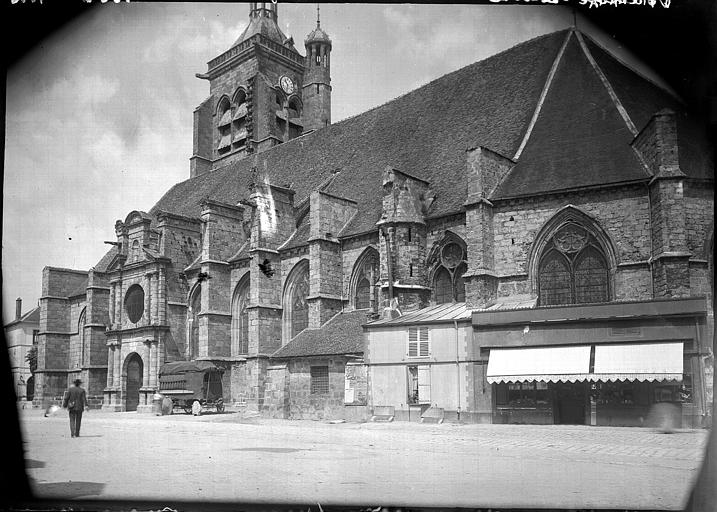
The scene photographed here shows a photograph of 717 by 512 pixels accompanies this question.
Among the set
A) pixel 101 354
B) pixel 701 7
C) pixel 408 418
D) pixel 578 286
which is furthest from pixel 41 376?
pixel 701 7

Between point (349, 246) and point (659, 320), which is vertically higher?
point (349, 246)

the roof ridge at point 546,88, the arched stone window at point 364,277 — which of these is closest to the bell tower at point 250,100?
the arched stone window at point 364,277

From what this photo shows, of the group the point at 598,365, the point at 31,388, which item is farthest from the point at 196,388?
the point at 598,365

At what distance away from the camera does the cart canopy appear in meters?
28.1

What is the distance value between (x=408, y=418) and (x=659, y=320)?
269 inches

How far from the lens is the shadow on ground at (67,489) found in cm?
905

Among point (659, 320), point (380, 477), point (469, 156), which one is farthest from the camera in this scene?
point (469, 156)

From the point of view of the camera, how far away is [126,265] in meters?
33.8

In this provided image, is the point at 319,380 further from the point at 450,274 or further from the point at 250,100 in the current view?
the point at 250,100

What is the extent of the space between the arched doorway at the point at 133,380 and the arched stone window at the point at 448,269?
16.6 meters

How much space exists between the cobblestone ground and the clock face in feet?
101

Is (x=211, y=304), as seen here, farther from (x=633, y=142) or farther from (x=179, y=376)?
(x=633, y=142)

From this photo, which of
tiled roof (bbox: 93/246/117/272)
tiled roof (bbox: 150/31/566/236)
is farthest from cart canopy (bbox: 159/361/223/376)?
tiled roof (bbox: 93/246/117/272)

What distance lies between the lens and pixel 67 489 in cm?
930
